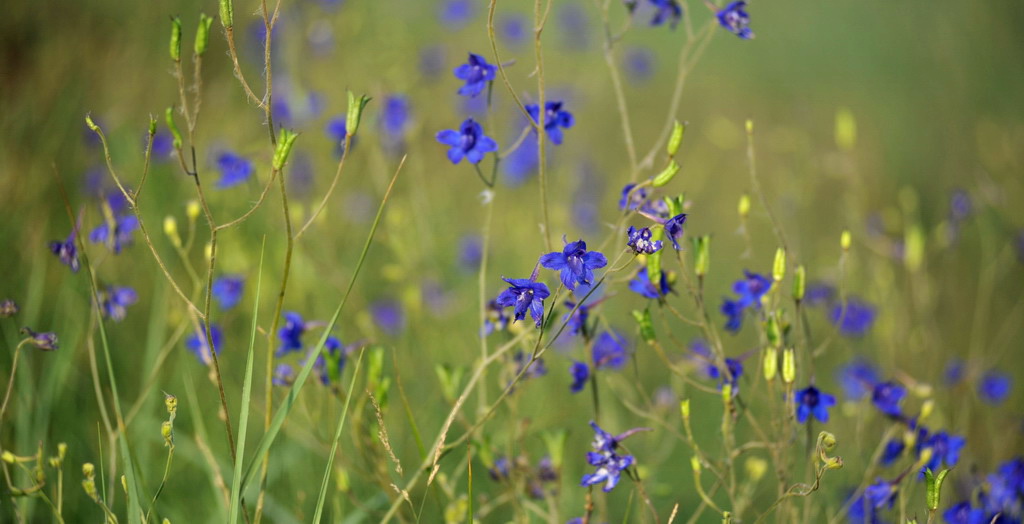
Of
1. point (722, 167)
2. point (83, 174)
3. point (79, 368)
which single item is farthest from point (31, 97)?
point (722, 167)

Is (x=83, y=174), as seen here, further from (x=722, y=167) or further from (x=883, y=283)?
(x=722, y=167)

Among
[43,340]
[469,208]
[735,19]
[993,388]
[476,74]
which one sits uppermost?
[469,208]

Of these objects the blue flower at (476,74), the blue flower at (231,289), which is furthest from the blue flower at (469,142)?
the blue flower at (231,289)

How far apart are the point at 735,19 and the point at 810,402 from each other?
779 millimetres

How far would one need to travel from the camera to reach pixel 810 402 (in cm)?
170

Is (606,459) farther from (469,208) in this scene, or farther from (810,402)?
(469,208)

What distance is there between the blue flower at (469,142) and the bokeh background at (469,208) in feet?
0.39

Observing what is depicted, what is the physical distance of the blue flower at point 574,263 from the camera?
1.34m

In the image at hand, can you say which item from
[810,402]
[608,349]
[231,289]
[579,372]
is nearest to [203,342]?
[231,289]

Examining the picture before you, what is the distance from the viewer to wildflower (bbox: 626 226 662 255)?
133 cm

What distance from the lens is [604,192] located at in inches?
183

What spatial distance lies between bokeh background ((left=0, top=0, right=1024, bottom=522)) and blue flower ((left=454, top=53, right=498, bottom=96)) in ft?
0.29

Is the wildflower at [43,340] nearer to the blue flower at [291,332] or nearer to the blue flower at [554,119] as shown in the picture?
the blue flower at [291,332]

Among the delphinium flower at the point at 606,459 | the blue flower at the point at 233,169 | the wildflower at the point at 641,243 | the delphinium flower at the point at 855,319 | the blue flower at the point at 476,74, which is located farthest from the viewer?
the delphinium flower at the point at 855,319
